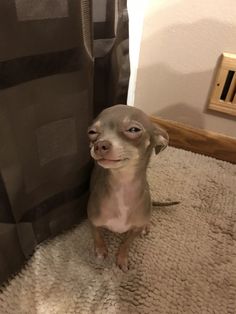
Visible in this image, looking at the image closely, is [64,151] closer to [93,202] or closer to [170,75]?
[93,202]

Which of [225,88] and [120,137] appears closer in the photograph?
[120,137]

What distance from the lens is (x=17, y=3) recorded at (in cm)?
52

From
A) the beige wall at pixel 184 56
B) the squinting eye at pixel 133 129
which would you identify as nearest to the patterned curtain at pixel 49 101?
the squinting eye at pixel 133 129

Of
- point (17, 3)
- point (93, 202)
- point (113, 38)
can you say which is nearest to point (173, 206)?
point (93, 202)

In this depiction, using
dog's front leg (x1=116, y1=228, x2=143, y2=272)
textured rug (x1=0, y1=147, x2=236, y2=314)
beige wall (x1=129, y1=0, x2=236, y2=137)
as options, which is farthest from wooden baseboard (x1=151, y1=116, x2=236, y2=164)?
dog's front leg (x1=116, y1=228, x2=143, y2=272)

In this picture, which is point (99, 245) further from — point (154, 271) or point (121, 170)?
point (121, 170)

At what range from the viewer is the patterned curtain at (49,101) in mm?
570

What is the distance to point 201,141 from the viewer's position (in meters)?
1.29

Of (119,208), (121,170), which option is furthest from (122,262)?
(121,170)

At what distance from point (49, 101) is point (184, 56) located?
659 mm

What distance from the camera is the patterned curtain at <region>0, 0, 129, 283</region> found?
0.57 metres

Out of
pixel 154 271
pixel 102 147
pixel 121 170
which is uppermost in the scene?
pixel 102 147

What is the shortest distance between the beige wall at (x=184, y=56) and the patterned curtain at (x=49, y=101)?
0.30 m

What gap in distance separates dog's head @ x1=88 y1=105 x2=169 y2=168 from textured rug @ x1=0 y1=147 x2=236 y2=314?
35 centimetres
